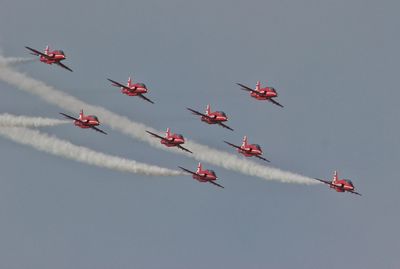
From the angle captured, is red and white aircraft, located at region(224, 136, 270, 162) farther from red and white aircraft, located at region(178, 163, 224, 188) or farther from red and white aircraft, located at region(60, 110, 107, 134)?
red and white aircraft, located at region(60, 110, 107, 134)

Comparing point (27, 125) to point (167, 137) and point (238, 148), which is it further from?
point (238, 148)

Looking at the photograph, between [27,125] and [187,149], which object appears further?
[187,149]

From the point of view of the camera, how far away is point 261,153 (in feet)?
562

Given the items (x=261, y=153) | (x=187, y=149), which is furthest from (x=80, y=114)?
(x=261, y=153)

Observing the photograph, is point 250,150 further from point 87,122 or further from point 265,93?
point 87,122

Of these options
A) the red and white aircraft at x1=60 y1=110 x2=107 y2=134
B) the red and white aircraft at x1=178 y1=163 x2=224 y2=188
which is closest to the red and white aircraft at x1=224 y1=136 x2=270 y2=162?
the red and white aircraft at x1=178 y1=163 x2=224 y2=188

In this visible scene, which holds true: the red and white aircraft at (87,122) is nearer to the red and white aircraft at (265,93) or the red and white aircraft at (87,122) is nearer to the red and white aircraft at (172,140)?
the red and white aircraft at (172,140)

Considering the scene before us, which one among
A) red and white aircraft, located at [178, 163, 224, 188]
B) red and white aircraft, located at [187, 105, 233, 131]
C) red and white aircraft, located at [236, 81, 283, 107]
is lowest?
red and white aircraft, located at [178, 163, 224, 188]

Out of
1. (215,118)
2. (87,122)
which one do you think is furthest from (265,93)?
(87,122)

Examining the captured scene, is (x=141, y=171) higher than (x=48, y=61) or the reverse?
the reverse

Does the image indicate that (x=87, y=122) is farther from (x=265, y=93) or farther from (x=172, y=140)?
(x=265, y=93)

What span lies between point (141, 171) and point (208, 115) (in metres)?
16.5

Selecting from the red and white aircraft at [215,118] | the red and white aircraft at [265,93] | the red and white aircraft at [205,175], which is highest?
the red and white aircraft at [265,93]

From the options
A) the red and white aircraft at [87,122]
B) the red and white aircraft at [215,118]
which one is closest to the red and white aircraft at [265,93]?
the red and white aircraft at [215,118]
